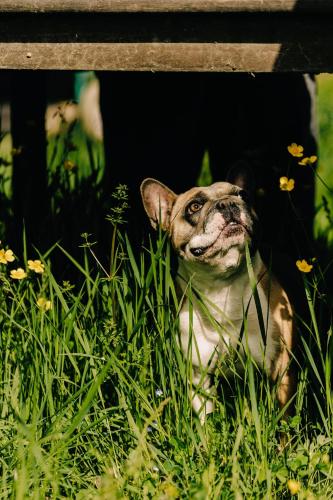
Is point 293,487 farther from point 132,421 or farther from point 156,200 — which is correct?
point 156,200

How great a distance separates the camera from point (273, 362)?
8.97 feet

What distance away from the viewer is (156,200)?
3.10 metres

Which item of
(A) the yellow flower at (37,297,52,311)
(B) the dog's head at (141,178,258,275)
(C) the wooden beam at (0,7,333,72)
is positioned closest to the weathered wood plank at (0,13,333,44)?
(C) the wooden beam at (0,7,333,72)

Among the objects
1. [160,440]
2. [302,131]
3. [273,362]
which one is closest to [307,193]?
[302,131]

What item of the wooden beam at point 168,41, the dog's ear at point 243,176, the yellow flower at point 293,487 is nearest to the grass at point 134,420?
the yellow flower at point 293,487

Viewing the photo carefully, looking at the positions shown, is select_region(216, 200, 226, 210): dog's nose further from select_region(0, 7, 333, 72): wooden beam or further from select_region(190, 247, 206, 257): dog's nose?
select_region(0, 7, 333, 72): wooden beam

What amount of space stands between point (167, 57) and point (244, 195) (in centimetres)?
82

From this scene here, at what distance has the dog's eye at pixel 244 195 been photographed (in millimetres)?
3043

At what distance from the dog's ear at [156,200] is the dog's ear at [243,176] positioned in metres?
0.28

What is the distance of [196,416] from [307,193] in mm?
1821

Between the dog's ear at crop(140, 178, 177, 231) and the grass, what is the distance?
397mm

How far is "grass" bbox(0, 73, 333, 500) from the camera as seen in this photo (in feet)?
6.94

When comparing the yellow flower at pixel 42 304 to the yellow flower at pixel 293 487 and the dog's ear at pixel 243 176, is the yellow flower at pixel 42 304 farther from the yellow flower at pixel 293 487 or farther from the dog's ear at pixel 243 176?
the dog's ear at pixel 243 176

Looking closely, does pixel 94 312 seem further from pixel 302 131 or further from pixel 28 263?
pixel 302 131
